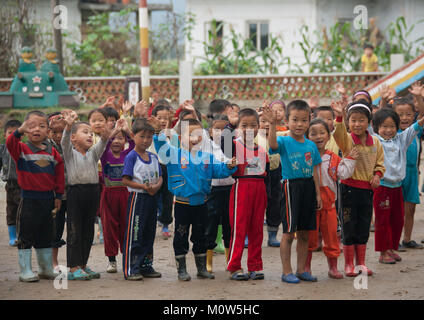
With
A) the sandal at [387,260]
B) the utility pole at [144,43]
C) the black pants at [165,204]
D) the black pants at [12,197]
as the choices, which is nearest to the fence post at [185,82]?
the utility pole at [144,43]

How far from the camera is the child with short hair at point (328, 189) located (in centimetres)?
541

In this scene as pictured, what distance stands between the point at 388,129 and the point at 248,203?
5.56ft

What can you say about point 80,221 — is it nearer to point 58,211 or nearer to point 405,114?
point 58,211

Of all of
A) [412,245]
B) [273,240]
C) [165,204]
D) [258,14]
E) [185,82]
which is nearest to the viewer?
[412,245]

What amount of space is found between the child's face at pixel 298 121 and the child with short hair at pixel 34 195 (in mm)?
2164

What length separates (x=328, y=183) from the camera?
5852 mm

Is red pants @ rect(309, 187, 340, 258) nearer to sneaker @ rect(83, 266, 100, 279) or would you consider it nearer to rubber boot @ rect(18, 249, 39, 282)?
sneaker @ rect(83, 266, 100, 279)

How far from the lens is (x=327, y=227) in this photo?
18.4 ft

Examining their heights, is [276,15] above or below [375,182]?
above

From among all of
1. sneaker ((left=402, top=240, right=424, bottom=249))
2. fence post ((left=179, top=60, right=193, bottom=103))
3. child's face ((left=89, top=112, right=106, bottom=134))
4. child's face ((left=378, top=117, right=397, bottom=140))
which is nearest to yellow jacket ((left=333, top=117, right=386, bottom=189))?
child's face ((left=378, top=117, right=397, bottom=140))

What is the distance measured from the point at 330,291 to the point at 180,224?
4.63 feet

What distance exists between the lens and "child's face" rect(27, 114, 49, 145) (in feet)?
17.5

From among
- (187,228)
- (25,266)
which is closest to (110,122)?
(187,228)

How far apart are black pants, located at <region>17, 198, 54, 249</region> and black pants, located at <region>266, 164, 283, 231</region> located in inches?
104
